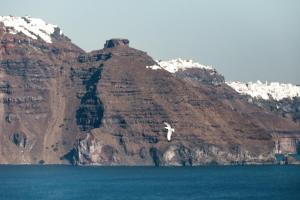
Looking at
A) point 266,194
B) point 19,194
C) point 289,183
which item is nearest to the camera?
point 266,194


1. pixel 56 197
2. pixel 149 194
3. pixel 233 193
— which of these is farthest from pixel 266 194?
pixel 56 197

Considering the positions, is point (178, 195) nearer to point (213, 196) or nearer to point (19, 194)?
point (213, 196)

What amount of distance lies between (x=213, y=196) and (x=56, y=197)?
2202cm

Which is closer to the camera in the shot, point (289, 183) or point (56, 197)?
point (56, 197)

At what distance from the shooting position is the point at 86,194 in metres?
183

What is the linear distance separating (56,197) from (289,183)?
42115 mm

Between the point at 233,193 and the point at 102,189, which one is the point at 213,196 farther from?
the point at 102,189

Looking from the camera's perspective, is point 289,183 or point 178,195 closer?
point 178,195

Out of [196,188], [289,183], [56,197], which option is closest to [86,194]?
[56,197]

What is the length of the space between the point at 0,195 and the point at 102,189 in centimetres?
2059

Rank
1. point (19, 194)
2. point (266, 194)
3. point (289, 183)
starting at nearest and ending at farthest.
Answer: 1. point (266, 194)
2. point (19, 194)
3. point (289, 183)

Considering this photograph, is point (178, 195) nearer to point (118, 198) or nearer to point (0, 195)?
point (118, 198)

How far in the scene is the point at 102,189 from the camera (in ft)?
645

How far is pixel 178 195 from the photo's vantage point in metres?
176
